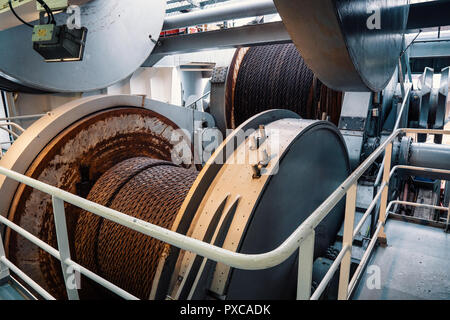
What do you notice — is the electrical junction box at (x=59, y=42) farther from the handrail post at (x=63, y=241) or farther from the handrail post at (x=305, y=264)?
the handrail post at (x=305, y=264)

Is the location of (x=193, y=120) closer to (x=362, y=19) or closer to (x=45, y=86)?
(x=45, y=86)

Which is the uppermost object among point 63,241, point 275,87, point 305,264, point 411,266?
point 275,87

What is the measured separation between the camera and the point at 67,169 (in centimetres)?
227

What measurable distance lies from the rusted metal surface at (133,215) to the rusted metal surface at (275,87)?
192 centimetres

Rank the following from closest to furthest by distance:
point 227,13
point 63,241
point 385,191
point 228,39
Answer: point 63,241
point 385,191
point 227,13
point 228,39

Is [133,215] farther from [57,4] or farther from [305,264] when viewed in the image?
[57,4]

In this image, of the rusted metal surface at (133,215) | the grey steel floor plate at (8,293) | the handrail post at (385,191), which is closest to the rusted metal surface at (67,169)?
the rusted metal surface at (133,215)

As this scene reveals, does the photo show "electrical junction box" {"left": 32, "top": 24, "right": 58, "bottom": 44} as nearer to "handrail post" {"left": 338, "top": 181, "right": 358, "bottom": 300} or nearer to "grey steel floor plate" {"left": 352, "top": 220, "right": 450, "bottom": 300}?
"handrail post" {"left": 338, "top": 181, "right": 358, "bottom": 300}

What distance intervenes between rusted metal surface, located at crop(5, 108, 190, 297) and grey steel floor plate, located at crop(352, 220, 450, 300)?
1980 mm

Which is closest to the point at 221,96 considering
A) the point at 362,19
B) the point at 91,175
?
the point at 91,175

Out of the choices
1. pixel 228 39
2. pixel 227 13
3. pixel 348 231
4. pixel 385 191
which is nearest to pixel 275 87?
pixel 228 39

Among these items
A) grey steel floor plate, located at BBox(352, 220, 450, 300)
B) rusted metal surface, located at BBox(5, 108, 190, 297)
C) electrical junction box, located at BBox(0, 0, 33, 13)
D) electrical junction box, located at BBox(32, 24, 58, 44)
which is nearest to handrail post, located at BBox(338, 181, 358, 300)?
grey steel floor plate, located at BBox(352, 220, 450, 300)

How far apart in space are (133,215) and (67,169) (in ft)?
2.16

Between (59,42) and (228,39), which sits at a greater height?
(228,39)
